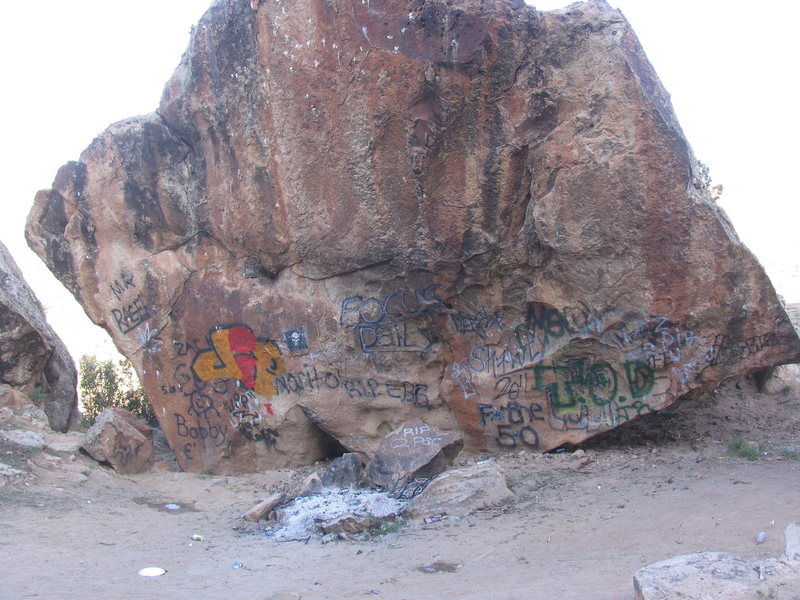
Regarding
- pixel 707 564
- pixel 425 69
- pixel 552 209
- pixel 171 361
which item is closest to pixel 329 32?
pixel 425 69

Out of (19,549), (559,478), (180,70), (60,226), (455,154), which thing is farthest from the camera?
(60,226)

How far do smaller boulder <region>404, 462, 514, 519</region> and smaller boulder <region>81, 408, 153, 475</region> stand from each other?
288 centimetres

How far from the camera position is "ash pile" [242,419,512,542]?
186 inches

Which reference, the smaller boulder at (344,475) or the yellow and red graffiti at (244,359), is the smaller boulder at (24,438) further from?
the smaller boulder at (344,475)

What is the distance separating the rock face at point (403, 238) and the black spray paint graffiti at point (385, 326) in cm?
2

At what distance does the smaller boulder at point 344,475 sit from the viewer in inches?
223

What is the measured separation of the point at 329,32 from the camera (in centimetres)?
565

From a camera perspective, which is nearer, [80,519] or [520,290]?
[80,519]

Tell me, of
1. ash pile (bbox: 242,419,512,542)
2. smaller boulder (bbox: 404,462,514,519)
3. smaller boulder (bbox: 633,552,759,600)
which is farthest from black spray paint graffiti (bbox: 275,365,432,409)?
smaller boulder (bbox: 633,552,759,600)

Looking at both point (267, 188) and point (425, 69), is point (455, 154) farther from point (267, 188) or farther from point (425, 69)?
point (267, 188)

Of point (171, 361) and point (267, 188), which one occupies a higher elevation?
point (267, 188)

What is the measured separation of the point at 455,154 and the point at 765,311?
2578 mm

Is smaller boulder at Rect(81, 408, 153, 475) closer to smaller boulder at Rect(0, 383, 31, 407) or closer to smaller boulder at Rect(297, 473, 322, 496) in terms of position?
smaller boulder at Rect(0, 383, 31, 407)

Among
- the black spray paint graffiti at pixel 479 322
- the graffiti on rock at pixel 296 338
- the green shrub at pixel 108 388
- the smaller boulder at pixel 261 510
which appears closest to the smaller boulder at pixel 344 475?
the smaller boulder at pixel 261 510
